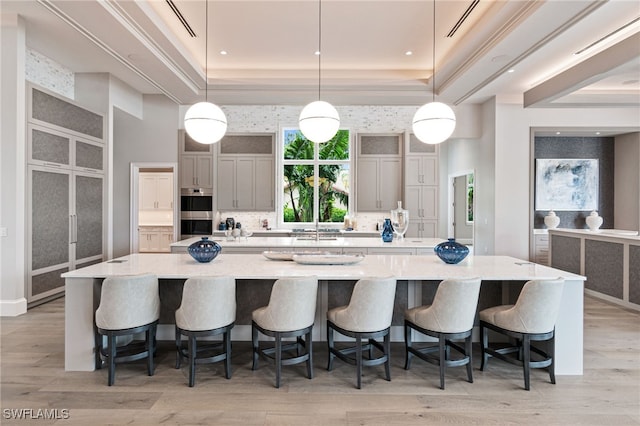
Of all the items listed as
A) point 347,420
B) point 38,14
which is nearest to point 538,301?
point 347,420

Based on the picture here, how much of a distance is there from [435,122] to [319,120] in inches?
40.2

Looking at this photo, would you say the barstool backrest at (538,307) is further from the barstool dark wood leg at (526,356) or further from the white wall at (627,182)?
the white wall at (627,182)

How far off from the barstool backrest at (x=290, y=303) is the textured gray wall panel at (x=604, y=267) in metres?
4.63

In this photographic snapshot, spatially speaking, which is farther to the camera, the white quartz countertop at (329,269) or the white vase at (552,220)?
the white vase at (552,220)

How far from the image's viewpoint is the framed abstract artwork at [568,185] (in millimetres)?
7508

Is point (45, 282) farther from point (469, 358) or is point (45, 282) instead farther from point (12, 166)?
point (469, 358)

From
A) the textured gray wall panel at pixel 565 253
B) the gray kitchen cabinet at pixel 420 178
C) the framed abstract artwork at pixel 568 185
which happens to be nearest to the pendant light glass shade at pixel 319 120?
the gray kitchen cabinet at pixel 420 178

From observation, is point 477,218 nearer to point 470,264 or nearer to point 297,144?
point 297,144

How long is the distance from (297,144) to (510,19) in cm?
439

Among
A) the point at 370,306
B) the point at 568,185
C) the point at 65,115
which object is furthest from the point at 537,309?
the point at 568,185

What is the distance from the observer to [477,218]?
7.18m

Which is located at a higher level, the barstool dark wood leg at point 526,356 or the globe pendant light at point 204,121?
the globe pendant light at point 204,121

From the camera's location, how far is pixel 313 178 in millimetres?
7488

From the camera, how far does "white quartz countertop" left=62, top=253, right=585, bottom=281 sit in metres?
2.64
